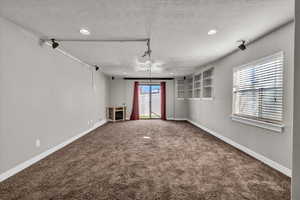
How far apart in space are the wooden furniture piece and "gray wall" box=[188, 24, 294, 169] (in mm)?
4132

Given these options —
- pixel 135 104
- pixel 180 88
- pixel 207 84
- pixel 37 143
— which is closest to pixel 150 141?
pixel 37 143

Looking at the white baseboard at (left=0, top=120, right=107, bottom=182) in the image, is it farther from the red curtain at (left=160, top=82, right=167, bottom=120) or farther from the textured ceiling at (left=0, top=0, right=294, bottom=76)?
the red curtain at (left=160, top=82, right=167, bottom=120)

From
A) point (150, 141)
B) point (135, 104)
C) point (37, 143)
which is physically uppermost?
point (135, 104)

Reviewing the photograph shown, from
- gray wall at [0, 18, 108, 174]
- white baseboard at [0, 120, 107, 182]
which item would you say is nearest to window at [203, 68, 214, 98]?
gray wall at [0, 18, 108, 174]

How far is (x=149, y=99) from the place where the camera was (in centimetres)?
778

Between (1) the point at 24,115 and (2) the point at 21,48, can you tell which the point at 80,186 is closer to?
(1) the point at 24,115

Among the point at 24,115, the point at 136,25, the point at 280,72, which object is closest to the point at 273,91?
the point at 280,72

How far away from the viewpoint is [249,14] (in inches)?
69.5

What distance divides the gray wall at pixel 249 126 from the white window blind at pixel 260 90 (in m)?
0.12

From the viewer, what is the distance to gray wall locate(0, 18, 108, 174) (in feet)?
6.35

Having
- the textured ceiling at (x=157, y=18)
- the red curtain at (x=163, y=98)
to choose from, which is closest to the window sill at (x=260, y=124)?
the textured ceiling at (x=157, y=18)

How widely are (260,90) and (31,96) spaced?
13.8ft

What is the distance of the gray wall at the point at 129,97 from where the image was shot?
731 centimetres

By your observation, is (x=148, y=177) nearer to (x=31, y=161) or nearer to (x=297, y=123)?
(x=297, y=123)
